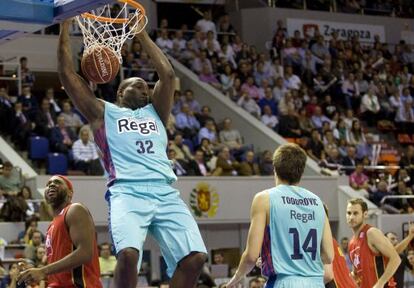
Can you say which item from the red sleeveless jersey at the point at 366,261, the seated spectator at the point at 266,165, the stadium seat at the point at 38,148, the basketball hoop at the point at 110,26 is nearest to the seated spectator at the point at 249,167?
the seated spectator at the point at 266,165

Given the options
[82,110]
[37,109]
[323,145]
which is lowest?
[323,145]

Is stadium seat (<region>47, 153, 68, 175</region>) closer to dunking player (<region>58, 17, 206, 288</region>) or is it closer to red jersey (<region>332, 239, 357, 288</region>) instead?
red jersey (<region>332, 239, 357, 288</region>)

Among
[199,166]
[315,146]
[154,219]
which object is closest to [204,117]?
[199,166]

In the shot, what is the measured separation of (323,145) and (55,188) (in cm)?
1535

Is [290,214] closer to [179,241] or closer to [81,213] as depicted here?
[179,241]

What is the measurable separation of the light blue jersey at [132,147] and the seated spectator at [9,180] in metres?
10.0

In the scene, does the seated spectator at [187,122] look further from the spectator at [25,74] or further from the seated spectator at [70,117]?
the spectator at [25,74]

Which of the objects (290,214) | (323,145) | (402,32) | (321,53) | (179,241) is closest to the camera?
(290,214)

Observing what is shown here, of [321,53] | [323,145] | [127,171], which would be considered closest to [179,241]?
A: [127,171]

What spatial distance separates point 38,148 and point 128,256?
1227 centimetres

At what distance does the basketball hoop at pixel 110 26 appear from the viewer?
8.42 m

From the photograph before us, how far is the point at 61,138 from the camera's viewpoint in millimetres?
18719

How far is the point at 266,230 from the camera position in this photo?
6.74 m

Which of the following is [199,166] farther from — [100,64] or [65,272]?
[65,272]
